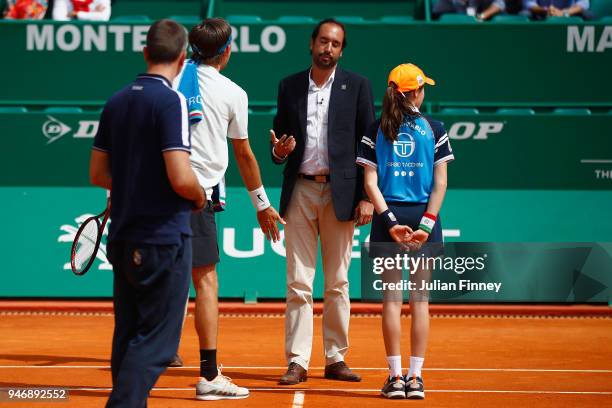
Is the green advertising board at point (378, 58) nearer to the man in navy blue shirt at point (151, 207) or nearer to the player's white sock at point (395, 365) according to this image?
the player's white sock at point (395, 365)

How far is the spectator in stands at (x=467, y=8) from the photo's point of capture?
44.3 ft

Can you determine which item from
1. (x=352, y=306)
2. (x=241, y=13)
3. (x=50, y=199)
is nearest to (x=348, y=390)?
(x=352, y=306)

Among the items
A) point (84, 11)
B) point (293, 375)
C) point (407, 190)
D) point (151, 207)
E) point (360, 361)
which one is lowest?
point (293, 375)

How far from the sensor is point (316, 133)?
24.6ft

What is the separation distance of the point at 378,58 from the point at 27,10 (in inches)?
160

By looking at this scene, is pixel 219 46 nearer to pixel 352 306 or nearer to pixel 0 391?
pixel 0 391

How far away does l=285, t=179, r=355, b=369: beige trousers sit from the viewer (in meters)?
7.44

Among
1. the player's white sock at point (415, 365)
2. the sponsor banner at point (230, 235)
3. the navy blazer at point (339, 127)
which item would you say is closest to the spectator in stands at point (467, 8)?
the sponsor banner at point (230, 235)

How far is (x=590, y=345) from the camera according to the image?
358 inches

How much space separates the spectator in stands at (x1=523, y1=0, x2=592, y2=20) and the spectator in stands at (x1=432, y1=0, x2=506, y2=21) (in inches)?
13.5

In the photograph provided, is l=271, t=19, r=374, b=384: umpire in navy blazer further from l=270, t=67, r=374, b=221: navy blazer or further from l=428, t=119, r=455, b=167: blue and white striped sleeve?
l=428, t=119, r=455, b=167: blue and white striped sleeve

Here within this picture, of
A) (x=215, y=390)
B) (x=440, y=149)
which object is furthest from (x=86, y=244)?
(x=440, y=149)

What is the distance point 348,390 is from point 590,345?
9.51ft

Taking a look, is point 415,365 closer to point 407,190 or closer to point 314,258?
point 407,190
